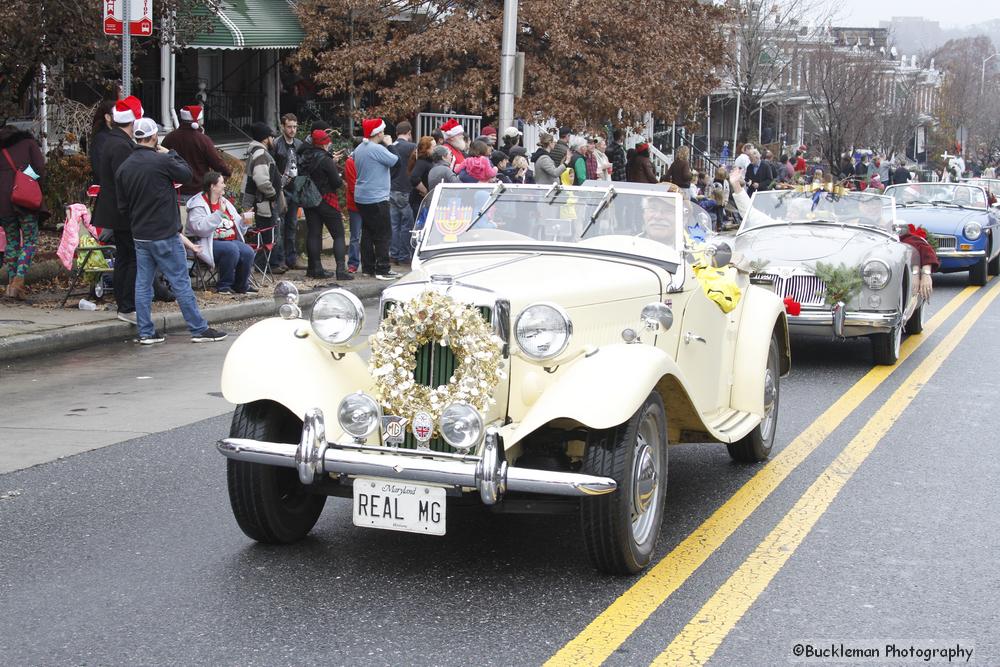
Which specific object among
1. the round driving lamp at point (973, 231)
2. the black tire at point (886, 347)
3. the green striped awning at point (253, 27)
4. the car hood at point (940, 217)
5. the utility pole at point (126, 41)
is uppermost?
the green striped awning at point (253, 27)

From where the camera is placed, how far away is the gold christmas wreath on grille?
17.2 ft

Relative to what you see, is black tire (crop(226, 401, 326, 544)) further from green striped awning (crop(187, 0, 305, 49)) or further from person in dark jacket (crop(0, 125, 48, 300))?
green striped awning (crop(187, 0, 305, 49))

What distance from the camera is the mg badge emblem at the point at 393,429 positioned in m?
5.30

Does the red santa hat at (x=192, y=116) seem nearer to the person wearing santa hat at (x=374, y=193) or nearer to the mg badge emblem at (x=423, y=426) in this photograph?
the person wearing santa hat at (x=374, y=193)

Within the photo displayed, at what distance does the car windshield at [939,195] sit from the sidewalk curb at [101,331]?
1060 cm


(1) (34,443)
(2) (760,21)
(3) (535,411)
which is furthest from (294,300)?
(2) (760,21)

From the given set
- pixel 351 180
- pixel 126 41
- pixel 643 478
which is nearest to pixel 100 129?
pixel 126 41

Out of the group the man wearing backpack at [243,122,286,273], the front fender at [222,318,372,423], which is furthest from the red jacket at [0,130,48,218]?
the front fender at [222,318,372,423]

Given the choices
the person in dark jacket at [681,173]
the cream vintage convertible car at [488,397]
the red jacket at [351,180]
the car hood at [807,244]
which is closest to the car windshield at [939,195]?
the person in dark jacket at [681,173]

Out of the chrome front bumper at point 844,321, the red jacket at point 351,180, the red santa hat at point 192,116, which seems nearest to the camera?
the chrome front bumper at point 844,321

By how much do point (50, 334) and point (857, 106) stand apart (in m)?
33.3

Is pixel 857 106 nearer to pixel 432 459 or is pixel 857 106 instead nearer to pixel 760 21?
pixel 760 21

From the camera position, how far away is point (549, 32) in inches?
941

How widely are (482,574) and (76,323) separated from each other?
769 centimetres
